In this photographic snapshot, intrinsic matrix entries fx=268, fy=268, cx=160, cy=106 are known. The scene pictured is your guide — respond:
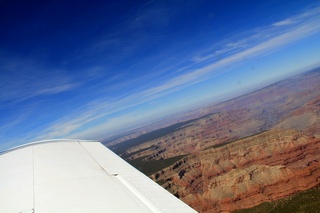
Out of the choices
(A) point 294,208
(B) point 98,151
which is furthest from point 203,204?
(B) point 98,151

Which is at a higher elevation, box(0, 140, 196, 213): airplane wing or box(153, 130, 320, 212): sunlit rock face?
box(0, 140, 196, 213): airplane wing

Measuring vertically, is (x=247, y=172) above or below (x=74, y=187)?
below

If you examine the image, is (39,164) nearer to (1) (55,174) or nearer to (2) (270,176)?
(1) (55,174)

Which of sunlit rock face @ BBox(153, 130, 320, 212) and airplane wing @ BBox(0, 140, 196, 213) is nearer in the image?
airplane wing @ BBox(0, 140, 196, 213)

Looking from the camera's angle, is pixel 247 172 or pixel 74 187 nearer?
pixel 74 187
